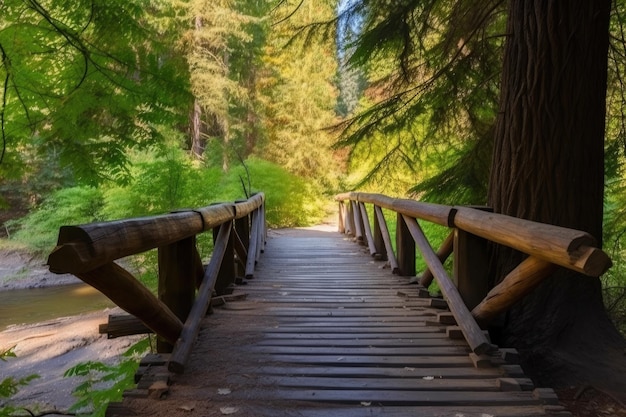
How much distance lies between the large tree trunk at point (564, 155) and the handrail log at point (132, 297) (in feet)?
8.09

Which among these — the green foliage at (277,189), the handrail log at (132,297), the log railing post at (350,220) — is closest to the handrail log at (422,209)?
the handrail log at (132,297)

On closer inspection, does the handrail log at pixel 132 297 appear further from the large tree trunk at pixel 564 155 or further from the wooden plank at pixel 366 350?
the large tree trunk at pixel 564 155

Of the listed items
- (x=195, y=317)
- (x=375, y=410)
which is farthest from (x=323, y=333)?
(x=375, y=410)

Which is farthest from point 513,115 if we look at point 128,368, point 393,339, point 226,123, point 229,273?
point 226,123

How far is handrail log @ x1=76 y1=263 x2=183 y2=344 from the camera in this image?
2.10 metres

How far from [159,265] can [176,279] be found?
0.14m

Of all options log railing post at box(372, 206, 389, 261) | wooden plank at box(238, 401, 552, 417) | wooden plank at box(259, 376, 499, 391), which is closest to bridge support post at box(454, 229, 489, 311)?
wooden plank at box(259, 376, 499, 391)

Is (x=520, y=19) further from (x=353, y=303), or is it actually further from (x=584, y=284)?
(x=353, y=303)

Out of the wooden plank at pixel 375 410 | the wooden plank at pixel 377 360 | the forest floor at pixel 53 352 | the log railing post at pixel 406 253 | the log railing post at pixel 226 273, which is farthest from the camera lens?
the forest floor at pixel 53 352

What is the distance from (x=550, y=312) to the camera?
351 centimetres

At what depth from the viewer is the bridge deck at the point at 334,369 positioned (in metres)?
2.34

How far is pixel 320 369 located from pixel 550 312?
1.83m

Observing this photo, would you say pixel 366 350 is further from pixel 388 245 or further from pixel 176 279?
pixel 388 245

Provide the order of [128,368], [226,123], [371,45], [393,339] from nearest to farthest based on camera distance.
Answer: [393,339]
[128,368]
[371,45]
[226,123]
